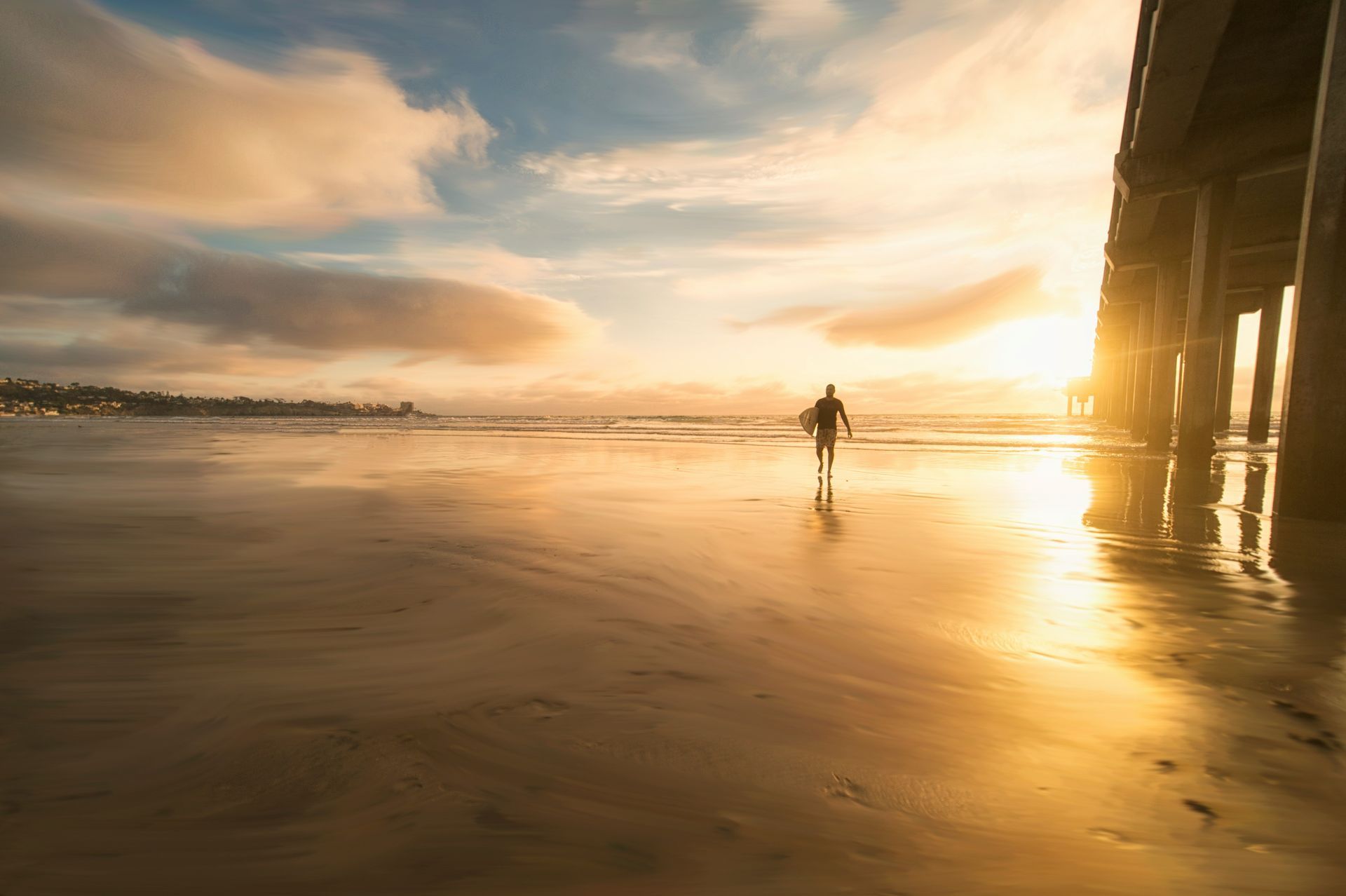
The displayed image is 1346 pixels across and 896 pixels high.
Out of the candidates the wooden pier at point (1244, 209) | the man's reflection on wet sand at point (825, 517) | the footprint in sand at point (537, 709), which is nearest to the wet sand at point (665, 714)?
the footprint in sand at point (537, 709)

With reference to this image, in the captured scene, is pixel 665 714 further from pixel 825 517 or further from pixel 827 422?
pixel 827 422

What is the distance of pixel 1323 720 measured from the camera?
8.74ft

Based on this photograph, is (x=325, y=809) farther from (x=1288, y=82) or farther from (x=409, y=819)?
(x=1288, y=82)

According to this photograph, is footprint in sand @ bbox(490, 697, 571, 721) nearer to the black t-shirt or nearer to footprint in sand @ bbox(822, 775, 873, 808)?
footprint in sand @ bbox(822, 775, 873, 808)

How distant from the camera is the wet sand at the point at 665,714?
1789 mm

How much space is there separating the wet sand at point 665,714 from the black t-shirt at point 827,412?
6908mm

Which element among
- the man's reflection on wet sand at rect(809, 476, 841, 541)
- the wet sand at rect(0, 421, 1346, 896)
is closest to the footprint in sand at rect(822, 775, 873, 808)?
the wet sand at rect(0, 421, 1346, 896)

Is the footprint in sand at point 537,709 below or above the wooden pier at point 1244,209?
below

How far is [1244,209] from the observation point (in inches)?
705

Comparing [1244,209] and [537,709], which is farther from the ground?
[1244,209]

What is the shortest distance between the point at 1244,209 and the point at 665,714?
23784mm

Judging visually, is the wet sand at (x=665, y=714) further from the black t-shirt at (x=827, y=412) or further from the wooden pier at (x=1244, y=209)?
the black t-shirt at (x=827, y=412)

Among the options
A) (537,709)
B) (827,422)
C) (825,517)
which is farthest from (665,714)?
(827,422)

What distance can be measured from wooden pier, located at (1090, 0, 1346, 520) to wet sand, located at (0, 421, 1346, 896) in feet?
8.09
